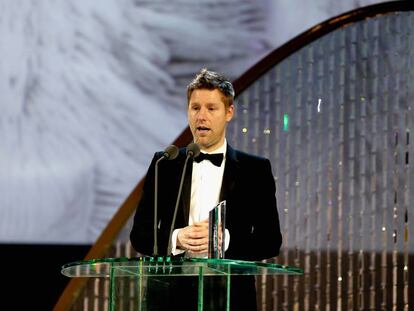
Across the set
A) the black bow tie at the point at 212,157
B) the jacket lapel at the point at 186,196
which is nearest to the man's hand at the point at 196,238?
the jacket lapel at the point at 186,196

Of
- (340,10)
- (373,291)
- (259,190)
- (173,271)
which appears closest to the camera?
(173,271)

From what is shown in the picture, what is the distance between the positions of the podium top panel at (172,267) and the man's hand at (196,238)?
21cm

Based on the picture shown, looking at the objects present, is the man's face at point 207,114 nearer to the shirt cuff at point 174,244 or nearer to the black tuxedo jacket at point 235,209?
the black tuxedo jacket at point 235,209

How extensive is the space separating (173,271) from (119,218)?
1616 mm

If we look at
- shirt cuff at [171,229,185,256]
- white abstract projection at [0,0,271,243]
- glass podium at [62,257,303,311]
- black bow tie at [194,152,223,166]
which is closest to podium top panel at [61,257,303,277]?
glass podium at [62,257,303,311]

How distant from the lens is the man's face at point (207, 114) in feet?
7.59

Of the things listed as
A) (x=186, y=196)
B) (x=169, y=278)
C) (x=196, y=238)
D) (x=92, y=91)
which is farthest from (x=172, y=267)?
(x=92, y=91)

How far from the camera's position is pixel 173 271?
191 cm

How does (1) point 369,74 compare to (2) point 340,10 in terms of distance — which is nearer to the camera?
(1) point 369,74

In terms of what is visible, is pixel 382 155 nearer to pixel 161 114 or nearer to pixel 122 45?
pixel 161 114

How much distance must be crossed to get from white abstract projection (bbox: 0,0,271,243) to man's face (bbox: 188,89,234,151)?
1440 mm

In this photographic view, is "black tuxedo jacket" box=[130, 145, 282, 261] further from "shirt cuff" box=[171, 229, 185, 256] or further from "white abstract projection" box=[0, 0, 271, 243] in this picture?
"white abstract projection" box=[0, 0, 271, 243]

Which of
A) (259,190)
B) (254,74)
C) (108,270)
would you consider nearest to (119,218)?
(254,74)

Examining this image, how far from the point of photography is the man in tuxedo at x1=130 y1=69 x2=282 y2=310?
226 centimetres
